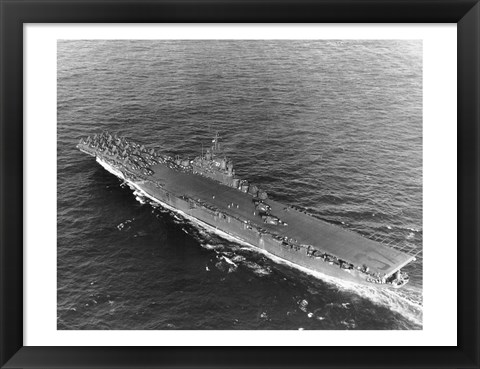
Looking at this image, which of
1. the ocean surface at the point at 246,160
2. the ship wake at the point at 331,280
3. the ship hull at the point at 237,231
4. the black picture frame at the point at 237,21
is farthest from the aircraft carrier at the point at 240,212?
the black picture frame at the point at 237,21

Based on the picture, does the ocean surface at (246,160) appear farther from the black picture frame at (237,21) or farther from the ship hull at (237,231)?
the black picture frame at (237,21)

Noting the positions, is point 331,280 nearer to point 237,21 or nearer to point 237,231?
point 237,231

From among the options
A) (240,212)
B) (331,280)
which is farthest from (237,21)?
(240,212)

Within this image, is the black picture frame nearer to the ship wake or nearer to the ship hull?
the ship wake
